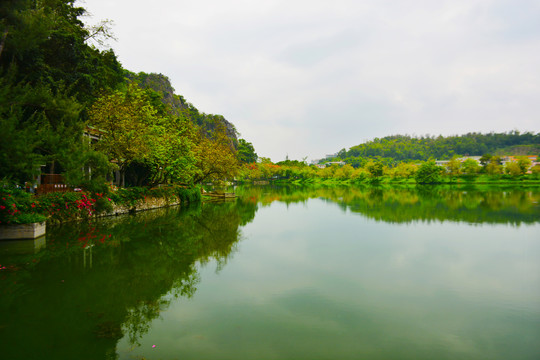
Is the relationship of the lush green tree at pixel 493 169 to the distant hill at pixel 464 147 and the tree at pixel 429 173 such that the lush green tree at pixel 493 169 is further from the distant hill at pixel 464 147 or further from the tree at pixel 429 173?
the distant hill at pixel 464 147

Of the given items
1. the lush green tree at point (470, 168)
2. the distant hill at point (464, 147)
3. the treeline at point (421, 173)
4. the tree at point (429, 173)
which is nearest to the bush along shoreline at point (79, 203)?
the treeline at point (421, 173)

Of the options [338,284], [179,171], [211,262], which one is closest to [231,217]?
[179,171]

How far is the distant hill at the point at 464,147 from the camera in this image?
15338cm

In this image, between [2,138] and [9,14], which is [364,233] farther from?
[9,14]

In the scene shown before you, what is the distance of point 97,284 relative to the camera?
8688mm

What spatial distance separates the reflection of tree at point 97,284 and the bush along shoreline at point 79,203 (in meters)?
1.24

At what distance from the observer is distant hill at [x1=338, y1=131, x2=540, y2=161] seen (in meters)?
153

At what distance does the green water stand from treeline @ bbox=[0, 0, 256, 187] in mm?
3934

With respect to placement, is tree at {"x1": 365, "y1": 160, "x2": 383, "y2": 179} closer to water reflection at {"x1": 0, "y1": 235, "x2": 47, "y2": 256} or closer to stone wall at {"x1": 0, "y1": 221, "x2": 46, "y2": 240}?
stone wall at {"x1": 0, "y1": 221, "x2": 46, "y2": 240}

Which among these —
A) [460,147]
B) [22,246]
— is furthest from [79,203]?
[460,147]

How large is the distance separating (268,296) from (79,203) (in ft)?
49.1

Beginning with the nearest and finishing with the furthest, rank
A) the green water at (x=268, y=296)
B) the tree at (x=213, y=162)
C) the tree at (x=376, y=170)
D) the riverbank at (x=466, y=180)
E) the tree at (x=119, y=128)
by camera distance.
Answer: the green water at (x=268, y=296) → the tree at (x=119, y=128) → the tree at (x=213, y=162) → the riverbank at (x=466, y=180) → the tree at (x=376, y=170)

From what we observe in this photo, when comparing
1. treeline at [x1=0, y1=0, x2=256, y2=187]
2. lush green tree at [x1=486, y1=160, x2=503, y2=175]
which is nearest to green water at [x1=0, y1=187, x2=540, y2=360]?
treeline at [x1=0, y1=0, x2=256, y2=187]

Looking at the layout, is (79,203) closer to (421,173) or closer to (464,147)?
(421,173)
